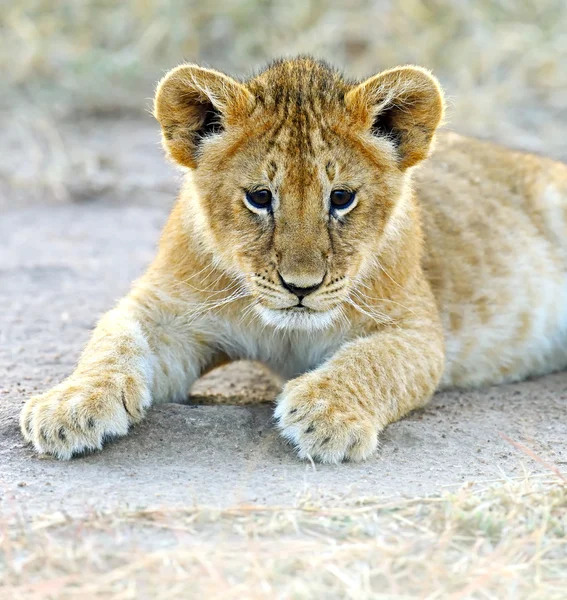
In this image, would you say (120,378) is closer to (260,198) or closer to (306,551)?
(260,198)

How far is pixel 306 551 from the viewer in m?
2.86

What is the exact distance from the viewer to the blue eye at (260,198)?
387cm

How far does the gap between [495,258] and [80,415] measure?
244 centimetres

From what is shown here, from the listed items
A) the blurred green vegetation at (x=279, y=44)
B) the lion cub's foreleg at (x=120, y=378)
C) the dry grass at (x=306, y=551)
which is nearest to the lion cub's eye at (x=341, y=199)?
the lion cub's foreleg at (x=120, y=378)

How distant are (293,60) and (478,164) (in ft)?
5.34

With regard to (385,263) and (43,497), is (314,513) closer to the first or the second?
(43,497)

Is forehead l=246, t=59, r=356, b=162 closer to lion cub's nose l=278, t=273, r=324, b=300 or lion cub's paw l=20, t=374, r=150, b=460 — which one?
lion cub's nose l=278, t=273, r=324, b=300

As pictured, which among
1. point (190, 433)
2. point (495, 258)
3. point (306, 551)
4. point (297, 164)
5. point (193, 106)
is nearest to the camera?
point (306, 551)

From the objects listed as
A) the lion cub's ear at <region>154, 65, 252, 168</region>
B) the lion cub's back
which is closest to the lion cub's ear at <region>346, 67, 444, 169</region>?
the lion cub's ear at <region>154, 65, 252, 168</region>

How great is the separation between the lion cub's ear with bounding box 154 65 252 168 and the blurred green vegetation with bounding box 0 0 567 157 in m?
5.77

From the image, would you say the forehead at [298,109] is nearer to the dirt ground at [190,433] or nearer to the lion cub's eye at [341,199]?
the lion cub's eye at [341,199]

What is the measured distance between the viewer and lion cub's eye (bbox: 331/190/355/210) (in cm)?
388

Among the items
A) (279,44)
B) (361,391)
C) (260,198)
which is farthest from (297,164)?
(279,44)

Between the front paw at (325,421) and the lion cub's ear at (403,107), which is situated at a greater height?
the lion cub's ear at (403,107)
